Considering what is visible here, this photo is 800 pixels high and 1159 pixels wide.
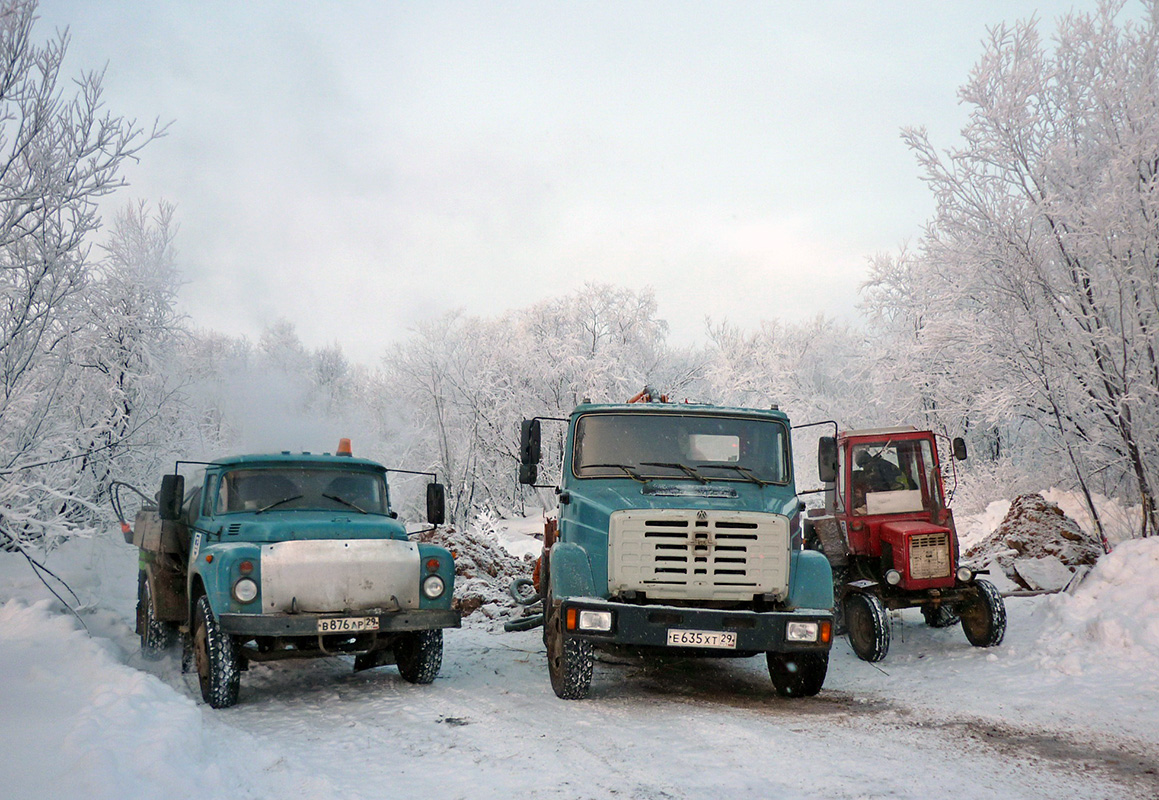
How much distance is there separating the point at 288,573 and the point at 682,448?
3.38m

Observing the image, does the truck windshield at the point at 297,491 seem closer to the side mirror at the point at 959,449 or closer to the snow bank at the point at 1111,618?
the side mirror at the point at 959,449

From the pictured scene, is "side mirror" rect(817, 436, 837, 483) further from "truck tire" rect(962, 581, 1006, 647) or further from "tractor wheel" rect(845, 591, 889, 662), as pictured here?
"truck tire" rect(962, 581, 1006, 647)

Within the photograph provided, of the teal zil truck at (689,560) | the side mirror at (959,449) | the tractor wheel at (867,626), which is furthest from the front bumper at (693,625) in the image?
the side mirror at (959,449)

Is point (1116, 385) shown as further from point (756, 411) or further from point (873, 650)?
point (756, 411)

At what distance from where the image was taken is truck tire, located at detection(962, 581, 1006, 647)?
27.8 feet

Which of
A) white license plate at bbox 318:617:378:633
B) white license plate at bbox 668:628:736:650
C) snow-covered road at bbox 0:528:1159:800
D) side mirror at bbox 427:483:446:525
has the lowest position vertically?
snow-covered road at bbox 0:528:1159:800

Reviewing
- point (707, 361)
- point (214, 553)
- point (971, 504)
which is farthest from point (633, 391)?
point (214, 553)

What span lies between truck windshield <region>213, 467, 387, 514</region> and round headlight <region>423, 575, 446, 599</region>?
4.14 ft

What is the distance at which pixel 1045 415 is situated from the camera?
11.9 metres

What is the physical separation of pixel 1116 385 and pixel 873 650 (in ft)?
15.8

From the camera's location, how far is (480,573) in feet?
43.9

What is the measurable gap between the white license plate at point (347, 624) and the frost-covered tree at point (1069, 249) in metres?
8.45

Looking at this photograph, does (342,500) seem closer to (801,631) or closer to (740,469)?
(740,469)

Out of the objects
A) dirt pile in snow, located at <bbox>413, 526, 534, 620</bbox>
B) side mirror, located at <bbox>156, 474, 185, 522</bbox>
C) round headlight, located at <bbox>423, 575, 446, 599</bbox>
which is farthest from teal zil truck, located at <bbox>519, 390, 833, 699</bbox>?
dirt pile in snow, located at <bbox>413, 526, 534, 620</bbox>
